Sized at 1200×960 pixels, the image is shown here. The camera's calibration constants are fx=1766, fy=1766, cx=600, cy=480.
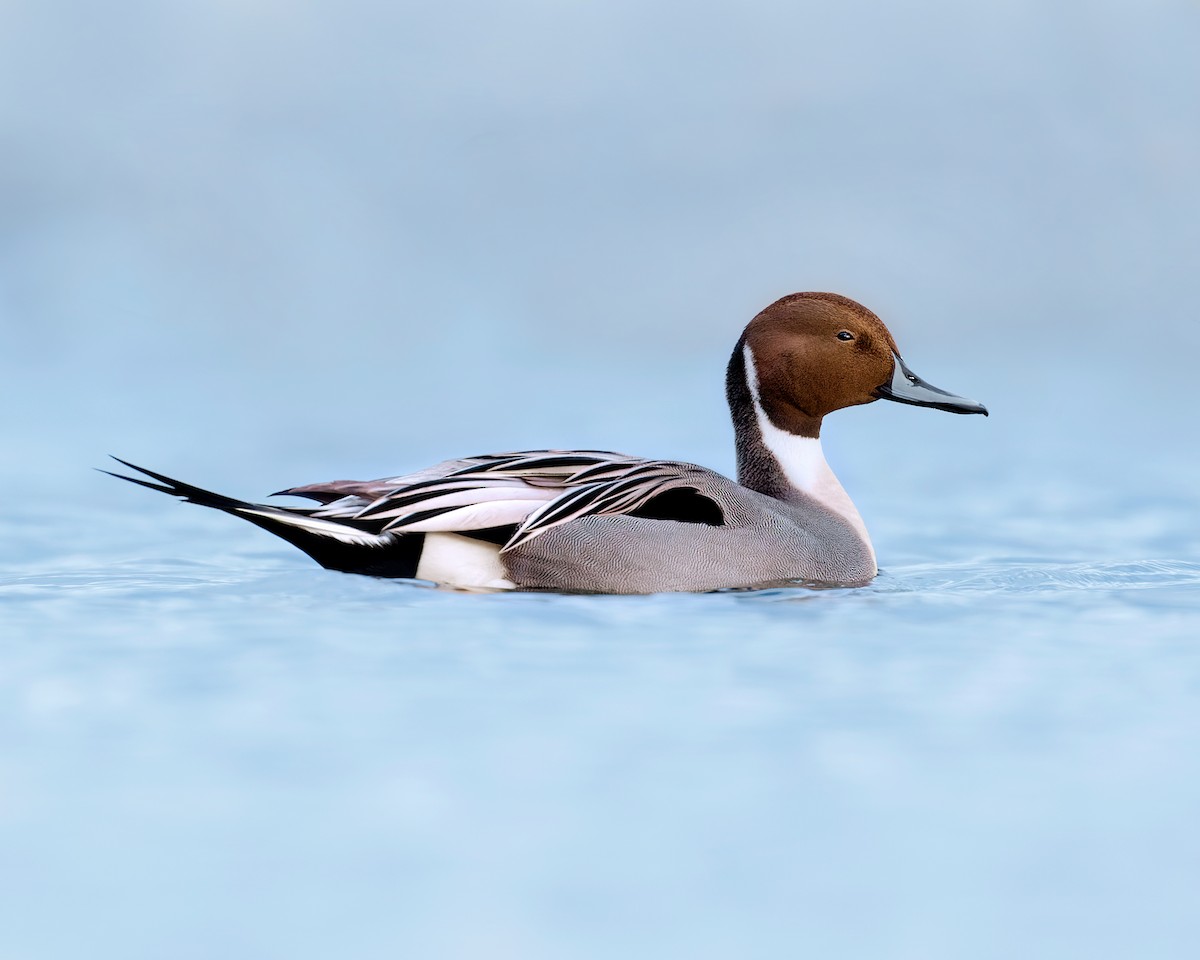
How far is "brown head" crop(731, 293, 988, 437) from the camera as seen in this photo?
21.8 ft

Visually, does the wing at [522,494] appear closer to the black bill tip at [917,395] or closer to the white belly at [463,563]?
the white belly at [463,563]

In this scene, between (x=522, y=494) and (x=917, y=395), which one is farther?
(x=917, y=395)

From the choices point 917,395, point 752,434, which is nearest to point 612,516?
point 752,434

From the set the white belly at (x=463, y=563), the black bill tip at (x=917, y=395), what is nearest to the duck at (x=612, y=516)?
the white belly at (x=463, y=563)

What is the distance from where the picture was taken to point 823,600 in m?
5.93

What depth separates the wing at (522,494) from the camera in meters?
6.01

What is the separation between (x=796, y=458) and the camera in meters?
6.71

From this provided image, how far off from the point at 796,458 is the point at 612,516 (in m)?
0.97

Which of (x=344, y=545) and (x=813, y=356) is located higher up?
(x=813, y=356)

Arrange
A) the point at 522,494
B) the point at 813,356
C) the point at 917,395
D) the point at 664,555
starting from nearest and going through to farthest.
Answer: the point at 664,555
the point at 522,494
the point at 813,356
the point at 917,395

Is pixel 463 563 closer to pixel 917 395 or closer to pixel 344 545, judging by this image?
pixel 344 545

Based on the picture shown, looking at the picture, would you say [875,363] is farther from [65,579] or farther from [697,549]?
[65,579]

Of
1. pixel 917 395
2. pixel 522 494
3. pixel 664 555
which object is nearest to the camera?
pixel 664 555

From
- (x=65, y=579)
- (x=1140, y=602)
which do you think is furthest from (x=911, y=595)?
(x=65, y=579)
